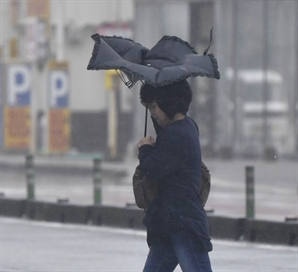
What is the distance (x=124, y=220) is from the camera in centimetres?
1630

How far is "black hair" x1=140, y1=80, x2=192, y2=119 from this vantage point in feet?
23.4

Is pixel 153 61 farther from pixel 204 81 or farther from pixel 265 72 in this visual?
pixel 204 81

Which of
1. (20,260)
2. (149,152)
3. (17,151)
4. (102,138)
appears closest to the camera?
(149,152)

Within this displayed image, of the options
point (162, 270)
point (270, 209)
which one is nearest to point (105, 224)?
point (270, 209)

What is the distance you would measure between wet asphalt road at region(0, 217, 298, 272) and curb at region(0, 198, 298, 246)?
235 millimetres

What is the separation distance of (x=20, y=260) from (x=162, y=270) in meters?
5.41

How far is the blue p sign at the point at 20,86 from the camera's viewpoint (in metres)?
34.6

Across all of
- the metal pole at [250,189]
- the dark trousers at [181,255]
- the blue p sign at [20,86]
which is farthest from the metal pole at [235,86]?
the dark trousers at [181,255]

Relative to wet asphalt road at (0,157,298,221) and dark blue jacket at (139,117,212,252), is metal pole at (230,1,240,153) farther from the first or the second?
dark blue jacket at (139,117,212,252)

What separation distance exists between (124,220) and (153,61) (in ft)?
29.3

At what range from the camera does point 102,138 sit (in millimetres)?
37906

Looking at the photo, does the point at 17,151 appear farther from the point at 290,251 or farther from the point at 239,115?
the point at 290,251

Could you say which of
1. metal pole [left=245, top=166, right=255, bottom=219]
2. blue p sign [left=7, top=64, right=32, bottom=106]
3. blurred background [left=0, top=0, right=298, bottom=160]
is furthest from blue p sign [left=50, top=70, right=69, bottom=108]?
metal pole [left=245, top=166, right=255, bottom=219]

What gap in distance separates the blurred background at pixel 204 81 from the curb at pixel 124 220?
13132 millimetres
